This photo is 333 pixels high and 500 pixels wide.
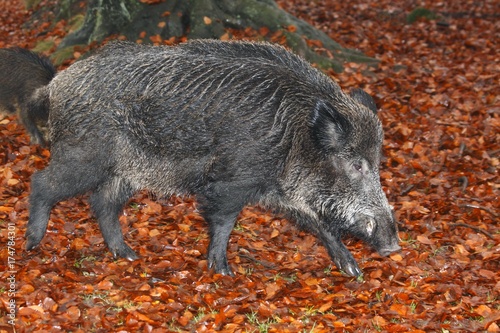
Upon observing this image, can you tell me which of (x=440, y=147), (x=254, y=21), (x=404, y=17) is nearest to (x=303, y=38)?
(x=254, y=21)

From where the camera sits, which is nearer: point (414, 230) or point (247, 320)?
point (247, 320)

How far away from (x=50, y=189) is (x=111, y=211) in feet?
2.18

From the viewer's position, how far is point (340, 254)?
20.4ft

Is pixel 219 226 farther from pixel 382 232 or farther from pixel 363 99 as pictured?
pixel 363 99

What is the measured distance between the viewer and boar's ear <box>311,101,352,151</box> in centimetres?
578

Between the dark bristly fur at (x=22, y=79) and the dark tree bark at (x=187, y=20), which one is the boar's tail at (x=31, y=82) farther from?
the dark tree bark at (x=187, y=20)

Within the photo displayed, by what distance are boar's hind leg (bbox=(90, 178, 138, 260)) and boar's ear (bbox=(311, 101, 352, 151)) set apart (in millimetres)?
1802

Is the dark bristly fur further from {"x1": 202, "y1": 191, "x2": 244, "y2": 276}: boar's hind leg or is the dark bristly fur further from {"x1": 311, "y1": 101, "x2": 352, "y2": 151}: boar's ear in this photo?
{"x1": 311, "y1": 101, "x2": 352, "y2": 151}: boar's ear

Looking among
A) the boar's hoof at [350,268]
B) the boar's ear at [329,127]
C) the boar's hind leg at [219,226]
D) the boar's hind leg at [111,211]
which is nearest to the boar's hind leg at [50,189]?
the boar's hind leg at [111,211]

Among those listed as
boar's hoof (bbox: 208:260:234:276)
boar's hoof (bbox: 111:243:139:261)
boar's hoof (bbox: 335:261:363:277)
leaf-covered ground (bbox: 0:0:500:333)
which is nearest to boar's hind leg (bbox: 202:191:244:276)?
boar's hoof (bbox: 208:260:234:276)

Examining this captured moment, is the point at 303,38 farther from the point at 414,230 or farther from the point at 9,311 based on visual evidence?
the point at 9,311

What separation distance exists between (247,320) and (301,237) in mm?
1968

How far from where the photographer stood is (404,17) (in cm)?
1612

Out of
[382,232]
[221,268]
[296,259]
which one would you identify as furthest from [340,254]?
[221,268]
